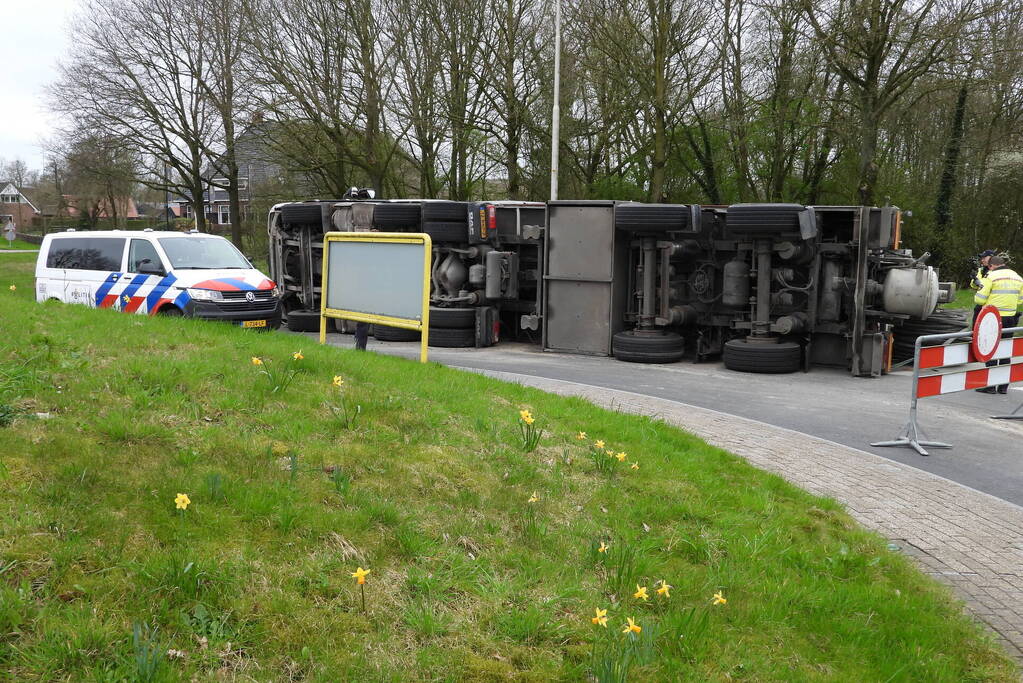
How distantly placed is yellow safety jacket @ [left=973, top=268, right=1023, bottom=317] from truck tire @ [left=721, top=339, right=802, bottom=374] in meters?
2.67

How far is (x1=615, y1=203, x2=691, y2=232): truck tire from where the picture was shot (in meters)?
12.8

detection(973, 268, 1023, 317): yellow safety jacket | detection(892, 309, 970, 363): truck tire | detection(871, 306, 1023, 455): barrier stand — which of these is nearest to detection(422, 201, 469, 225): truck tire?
detection(892, 309, 970, 363): truck tire

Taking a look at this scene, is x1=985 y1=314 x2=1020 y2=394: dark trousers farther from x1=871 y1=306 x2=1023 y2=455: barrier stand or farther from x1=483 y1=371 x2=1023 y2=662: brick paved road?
x1=483 y1=371 x2=1023 y2=662: brick paved road

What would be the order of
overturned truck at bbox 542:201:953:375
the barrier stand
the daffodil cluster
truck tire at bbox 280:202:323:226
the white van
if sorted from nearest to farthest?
the daffodil cluster, the barrier stand, overturned truck at bbox 542:201:953:375, the white van, truck tire at bbox 280:202:323:226

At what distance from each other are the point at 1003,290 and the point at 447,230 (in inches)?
326

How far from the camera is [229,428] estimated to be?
5043 millimetres

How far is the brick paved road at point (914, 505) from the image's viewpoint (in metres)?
4.96

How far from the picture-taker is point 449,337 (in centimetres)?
1472

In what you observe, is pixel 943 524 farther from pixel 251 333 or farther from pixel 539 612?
pixel 251 333

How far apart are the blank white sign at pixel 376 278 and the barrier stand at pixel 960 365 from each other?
4.64 metres

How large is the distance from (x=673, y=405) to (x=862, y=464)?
8.15 feet

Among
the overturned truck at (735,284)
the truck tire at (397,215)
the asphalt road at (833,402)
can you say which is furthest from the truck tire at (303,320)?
the overturned truck at (735,284)

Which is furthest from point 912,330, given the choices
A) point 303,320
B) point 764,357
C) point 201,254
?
point 201,254

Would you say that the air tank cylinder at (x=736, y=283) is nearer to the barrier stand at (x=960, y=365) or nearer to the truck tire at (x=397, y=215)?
the barrier stand at (x=960, y=365)
